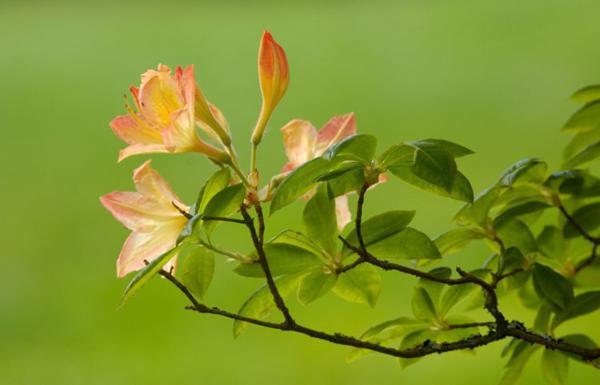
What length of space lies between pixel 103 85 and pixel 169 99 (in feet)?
7.52

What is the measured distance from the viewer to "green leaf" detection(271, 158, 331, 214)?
54cm

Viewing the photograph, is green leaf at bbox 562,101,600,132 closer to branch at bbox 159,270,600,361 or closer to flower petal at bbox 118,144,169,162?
branch at bbox 159,270,600,361

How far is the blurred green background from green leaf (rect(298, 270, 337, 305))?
956 millimetres

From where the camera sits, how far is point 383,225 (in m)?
0.62

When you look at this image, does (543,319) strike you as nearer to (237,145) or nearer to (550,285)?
(550,285)

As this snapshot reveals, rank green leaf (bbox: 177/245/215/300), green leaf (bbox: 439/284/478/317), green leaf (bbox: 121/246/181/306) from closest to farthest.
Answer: green leaf (bbox: 121/246/181/306) < green leaf (bbox: 177/245/215/300) < green leaf (bbox: 439/284/478/317)

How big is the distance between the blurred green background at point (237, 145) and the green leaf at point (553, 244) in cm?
82

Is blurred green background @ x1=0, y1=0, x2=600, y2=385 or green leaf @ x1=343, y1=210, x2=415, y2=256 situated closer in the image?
green leaf @ x1=343, y1=210, x2=415, y2=256

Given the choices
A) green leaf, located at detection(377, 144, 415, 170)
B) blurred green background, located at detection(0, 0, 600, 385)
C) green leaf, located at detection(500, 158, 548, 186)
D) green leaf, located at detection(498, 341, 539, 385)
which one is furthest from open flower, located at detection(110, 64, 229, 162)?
blurred green background, located at detection(0, 0, 600, 385)

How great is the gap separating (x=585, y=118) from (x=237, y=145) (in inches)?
61.3

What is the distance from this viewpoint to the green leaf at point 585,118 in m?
0.78

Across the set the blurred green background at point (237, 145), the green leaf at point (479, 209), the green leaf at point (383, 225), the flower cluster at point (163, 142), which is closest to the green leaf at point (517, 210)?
the green leaf at point (479, 209)

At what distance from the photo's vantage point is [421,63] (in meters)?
2.74

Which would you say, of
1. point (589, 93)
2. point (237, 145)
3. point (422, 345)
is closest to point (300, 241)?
point (422, 345)
